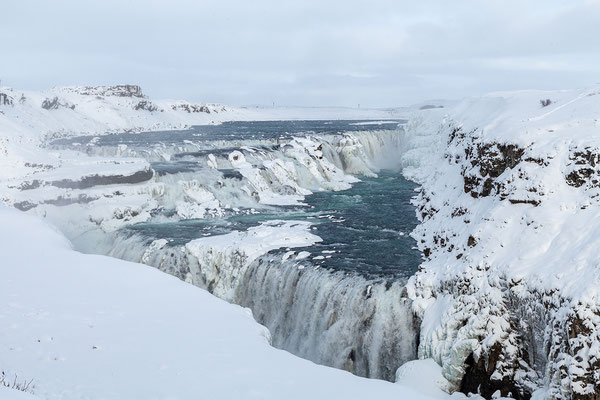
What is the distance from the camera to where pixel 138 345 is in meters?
8.85

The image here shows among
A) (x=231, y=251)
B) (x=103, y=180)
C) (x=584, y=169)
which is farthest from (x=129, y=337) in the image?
(x=103, y=180)

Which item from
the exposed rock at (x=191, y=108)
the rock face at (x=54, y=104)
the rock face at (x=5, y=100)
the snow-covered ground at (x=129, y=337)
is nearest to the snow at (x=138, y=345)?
the snow-covered ground at (x=129, y=337)

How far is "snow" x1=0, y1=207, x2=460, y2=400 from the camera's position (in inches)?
292

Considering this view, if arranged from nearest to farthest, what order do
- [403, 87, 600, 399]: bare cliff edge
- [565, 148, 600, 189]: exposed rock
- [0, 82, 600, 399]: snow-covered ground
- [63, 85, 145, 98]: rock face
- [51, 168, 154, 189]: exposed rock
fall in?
[0, 82, 600, 399]: snow-covered ground < [403, 87, 600, 399]: bare cliff edge < [565, 148, 600, 189]: exposed rock < [51, 168, 154, 189]: exposed rock < [63, 85, 145, 98]: rock face

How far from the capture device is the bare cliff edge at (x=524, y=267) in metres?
10.0

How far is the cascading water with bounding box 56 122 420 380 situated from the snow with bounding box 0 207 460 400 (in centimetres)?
425

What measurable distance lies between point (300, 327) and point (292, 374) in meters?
7.57

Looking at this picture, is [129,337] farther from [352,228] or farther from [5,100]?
[5,100]

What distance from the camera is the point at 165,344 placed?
354 inches

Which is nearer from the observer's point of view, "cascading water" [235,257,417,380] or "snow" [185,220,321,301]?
"cascading water" [235,257,417,380]

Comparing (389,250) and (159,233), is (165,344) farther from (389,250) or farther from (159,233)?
(159,233)

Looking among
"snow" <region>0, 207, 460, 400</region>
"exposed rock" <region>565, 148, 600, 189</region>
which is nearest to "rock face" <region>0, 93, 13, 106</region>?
"snow" <region>0, 207, 460, 400</region>

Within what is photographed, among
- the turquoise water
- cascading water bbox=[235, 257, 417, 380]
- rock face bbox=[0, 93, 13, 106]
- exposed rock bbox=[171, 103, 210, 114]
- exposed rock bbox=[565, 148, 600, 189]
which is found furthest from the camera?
exposed rock bbox=[171, 103, 210, 114]

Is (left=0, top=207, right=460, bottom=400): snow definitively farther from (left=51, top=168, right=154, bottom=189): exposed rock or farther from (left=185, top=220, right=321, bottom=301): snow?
(left=51, top=168, right=154, bottom=189): exposed rock
